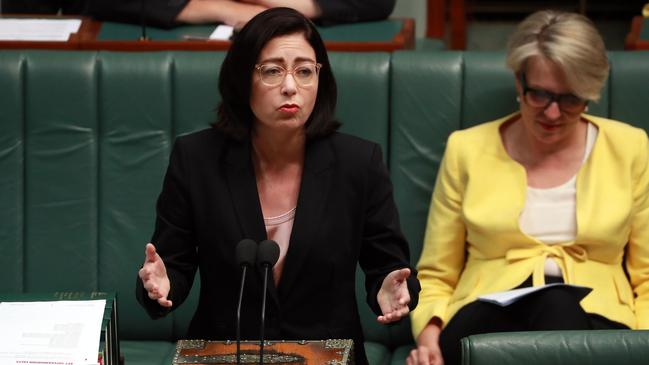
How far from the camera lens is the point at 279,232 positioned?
251 cm

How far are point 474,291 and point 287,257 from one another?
1.93 feet

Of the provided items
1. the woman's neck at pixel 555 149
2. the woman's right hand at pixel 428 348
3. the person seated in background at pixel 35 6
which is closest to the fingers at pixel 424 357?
the woman's right hand at pixel 428 348

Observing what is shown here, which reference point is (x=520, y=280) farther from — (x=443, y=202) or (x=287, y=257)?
(x=287, y=257)

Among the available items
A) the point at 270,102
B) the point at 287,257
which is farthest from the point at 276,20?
the point at 287,257

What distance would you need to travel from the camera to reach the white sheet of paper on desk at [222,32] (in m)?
3.42

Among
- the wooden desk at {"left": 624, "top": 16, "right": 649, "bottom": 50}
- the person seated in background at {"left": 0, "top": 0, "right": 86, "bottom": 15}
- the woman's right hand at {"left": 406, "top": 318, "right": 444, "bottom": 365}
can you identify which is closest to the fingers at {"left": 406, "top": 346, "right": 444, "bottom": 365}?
the woman's right hand at {"left": 406, "top": 318, "right": 444, "bottom": 365}

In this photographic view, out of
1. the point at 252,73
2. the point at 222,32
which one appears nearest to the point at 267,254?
the point at 252,73

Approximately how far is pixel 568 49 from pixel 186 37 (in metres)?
1.08

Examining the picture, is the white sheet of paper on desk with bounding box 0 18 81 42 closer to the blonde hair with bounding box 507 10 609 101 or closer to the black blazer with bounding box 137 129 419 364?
the black blazer with bounding box 137 129 419 364

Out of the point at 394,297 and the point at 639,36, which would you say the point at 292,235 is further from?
the point at 639,36

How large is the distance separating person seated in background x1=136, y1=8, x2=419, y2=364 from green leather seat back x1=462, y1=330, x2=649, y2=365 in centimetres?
28

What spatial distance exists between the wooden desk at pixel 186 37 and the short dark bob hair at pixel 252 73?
0.81 metres

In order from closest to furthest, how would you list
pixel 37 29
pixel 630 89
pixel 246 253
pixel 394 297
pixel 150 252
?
1. pixel 246 253
2. pixel 150 252
3. pixel 394 297
4. pixel 630 89
5. pixel 37 29

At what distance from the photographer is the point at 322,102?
254 centimetres
